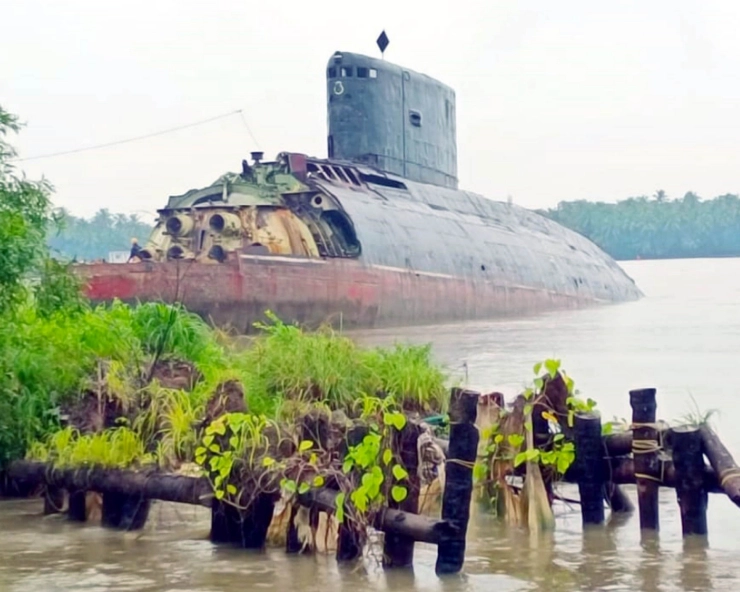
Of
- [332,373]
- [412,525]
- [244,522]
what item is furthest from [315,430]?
[332,373]

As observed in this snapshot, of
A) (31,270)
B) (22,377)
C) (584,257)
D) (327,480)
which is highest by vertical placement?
(584,257)

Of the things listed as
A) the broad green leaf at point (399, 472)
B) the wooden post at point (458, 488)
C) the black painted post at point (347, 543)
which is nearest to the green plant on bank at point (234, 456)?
the black painted post at point (347, 543)

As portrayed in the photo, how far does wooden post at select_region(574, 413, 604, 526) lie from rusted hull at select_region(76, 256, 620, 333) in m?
15.2

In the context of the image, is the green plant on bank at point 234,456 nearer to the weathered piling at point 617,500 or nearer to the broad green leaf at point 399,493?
the broad green leaf at point 399,493

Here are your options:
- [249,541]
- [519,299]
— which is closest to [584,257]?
[519,299]

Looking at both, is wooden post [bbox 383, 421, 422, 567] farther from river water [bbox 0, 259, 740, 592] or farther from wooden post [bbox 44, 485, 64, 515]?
wooden post [bbox 44, 485, 64, 515]

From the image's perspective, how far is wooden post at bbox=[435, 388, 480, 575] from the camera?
7.29 m

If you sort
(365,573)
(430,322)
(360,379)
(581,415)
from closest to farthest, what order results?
(365,573) < (581,415) < (360,379) < (430,322)

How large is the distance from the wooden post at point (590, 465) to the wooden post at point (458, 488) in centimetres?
136

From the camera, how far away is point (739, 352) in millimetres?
23172

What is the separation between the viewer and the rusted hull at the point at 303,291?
26.7 meters

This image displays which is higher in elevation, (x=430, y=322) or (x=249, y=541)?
(x=430, y=322)

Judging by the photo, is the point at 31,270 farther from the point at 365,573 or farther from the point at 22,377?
the point at 365,573

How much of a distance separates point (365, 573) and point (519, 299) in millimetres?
31300
